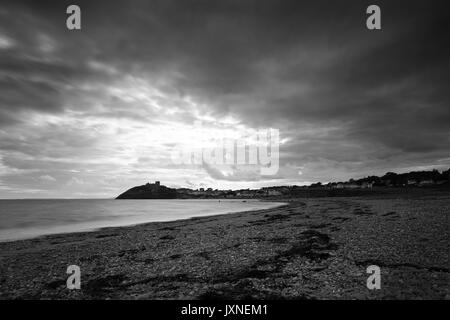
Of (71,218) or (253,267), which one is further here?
(71,218)

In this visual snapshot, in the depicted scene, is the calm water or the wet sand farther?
the calm water

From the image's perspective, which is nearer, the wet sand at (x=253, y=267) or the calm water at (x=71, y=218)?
the wet sand at (x=253, y=267)

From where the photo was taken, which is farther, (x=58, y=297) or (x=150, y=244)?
(x=150, y=244)

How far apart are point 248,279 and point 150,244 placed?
14409 mm

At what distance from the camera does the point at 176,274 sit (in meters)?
14.6

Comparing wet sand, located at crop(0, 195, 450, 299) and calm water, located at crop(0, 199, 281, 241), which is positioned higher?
wet sand, located at crop(0, 195, 450, 299)

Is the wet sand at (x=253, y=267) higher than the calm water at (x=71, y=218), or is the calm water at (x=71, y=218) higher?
the wet sand at (x=253, y=267)

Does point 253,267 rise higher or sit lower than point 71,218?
higher
